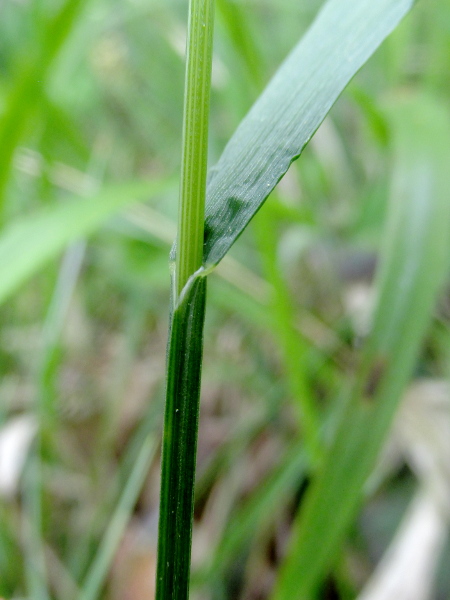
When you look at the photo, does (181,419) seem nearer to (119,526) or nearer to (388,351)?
(388,351)

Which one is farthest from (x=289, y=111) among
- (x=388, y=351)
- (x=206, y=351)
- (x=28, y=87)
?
(x=206, y=351)

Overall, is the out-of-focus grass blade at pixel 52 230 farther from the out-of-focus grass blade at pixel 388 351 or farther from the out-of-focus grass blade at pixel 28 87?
the out-of-focus grass blade at pixel 388 351

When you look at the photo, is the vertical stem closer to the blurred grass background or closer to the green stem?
the green stem

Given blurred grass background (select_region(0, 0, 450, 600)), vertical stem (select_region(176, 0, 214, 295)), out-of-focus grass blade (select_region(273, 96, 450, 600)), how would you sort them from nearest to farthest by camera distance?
vertical stem (select_region(176, 0, 214, 295)) → out-of-focus grass blade (select_region(273, 96, 450, 600)) → blurred grass background (select_region(0, 0, 450, 600))

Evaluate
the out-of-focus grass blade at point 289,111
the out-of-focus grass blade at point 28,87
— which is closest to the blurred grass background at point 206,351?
the out-of-focus grass blade at point 28,87

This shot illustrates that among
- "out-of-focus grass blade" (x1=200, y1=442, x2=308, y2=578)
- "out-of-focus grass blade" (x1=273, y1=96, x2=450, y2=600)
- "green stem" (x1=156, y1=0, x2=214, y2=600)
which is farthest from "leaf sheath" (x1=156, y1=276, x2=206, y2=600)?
"out-of-focus grass blade" (x1=200, y1=442, x2=308, y2=578)
